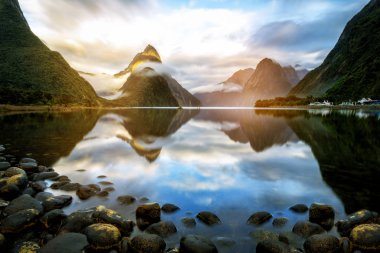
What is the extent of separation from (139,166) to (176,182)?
681cm

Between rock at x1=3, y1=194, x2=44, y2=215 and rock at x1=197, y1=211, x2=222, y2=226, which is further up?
rock at x1=3, y1=194, x2=44, y2=215

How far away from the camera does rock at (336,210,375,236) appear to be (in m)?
13.8

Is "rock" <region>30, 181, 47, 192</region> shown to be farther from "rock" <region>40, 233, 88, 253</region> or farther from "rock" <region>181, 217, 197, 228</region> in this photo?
"rock" <region>181, 217, 197, 228</region>

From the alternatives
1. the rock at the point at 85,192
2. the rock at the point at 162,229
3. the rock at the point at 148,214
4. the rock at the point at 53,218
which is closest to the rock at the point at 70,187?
the rock at the point at 85,192

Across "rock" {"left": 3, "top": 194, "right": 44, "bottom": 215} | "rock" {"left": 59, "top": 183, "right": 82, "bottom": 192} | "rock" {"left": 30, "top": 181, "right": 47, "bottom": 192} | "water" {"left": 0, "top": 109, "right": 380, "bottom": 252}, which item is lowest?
"water" {"left": 0, "top": 109, "right": 380, "bottom": 252}

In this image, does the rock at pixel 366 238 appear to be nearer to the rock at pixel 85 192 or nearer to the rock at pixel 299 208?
the rock at pixel 299 208

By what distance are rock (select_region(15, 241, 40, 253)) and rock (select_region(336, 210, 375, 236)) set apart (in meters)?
13.4

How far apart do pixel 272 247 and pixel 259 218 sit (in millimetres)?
3240

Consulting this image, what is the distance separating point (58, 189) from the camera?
20062 mm

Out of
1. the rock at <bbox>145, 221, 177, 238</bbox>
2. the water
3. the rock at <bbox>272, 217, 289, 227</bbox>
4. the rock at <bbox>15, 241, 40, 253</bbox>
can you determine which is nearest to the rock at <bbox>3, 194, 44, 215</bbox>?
the water

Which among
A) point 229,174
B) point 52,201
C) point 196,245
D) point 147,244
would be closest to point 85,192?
point 52,201

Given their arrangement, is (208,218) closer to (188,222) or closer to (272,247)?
(188,222)

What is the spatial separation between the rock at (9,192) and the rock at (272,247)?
591 inches

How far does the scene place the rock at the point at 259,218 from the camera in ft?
48.8
